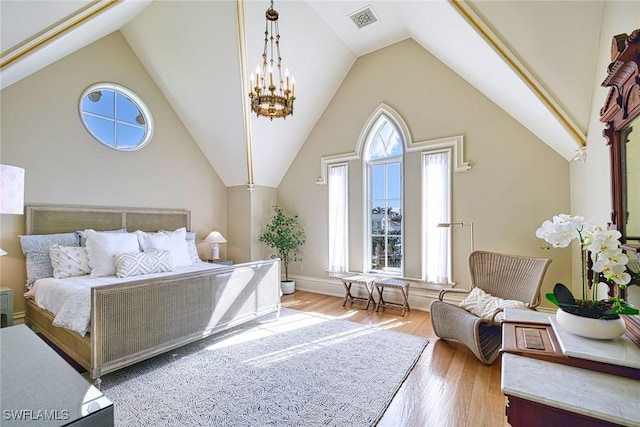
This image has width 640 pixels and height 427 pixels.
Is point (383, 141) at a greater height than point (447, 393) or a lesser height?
greater

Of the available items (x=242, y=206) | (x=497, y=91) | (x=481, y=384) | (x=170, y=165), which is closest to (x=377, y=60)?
(x=497, y=91)

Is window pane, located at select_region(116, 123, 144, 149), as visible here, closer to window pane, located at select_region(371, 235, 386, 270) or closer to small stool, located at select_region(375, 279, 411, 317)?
window pane, located at select_region(371, 235, 386, 270)

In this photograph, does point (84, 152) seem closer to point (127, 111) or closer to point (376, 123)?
point (127, 111)

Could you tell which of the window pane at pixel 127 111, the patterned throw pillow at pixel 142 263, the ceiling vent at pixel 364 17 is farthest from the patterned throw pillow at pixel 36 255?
the ceiling vent at pixel 364 17

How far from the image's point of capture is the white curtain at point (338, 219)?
4820 millimetres

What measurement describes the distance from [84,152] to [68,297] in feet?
7.25

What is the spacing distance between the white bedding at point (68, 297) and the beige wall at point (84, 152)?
763 millimetres

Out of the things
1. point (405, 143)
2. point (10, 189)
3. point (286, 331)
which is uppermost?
point (405, 143)

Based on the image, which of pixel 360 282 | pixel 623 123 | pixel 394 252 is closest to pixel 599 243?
pixel 623 123

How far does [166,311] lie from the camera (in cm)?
247

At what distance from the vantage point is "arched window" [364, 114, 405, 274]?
4.42m

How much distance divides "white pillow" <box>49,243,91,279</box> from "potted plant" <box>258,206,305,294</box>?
255cm

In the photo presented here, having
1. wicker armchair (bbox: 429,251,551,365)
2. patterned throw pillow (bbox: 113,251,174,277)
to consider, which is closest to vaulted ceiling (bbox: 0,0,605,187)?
wicker armchair (bbox: 429,251,551,365)

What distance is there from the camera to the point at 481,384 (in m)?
2.23
